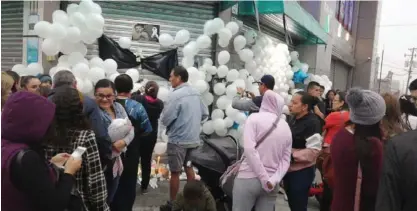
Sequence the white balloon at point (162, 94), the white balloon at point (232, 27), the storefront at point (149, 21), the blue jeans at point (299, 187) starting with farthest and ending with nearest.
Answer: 1. the white balloon at point (232, 27)
2. the storefront at point (149, 21)
3. the white balloon at point (162, 94)
4. the blue jeans at point (299, 187)

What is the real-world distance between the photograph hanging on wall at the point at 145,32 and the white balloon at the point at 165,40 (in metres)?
0.24

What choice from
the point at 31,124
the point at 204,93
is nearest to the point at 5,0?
the point at 204,93

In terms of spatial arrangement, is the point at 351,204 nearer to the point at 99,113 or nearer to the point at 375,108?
the point at 375,108

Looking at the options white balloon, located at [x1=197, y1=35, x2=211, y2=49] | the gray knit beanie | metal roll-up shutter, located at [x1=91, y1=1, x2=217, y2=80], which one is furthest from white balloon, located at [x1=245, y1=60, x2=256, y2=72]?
the gray knit beanie

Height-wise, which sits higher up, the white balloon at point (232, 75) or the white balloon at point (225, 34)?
the white balloon at point (225, 34)

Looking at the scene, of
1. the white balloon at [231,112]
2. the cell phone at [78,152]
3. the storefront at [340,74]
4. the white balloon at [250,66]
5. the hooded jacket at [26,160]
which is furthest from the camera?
the storefront at [340,74]

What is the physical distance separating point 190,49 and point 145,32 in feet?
3.17

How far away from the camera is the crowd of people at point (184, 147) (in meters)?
1.79

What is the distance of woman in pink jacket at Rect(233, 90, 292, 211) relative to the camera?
336cm

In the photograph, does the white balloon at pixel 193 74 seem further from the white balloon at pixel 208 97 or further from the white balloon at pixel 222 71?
the white balloon at pixel 222 71

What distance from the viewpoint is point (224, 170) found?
14.4 feet

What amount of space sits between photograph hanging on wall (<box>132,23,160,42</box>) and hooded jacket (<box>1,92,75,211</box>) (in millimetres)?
5545

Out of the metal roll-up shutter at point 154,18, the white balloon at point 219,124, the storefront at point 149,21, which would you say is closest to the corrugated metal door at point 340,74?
the metal roll-up shutter at point 154,18

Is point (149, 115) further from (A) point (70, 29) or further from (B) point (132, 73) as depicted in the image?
(A) point (70, 29)
